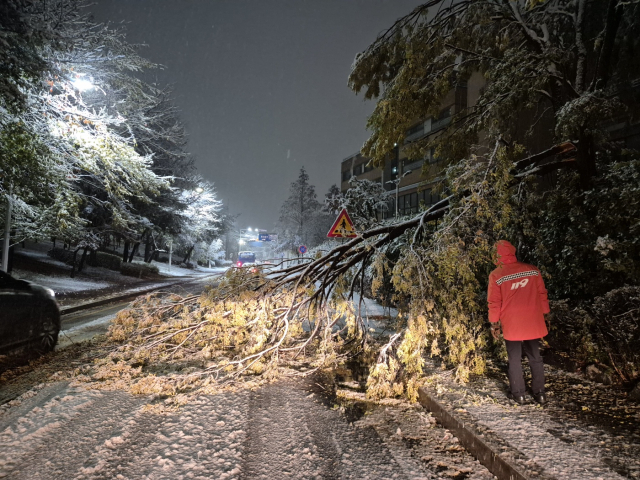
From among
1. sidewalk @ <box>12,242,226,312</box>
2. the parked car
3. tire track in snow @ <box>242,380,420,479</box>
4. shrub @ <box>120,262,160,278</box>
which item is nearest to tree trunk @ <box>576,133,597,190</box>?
tire track in snow @ <box>242,380,420,479</box>

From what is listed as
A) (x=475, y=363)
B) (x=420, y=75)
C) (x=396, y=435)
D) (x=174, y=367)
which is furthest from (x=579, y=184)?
(x=174, y=367)

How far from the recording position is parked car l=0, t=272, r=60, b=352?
4719mm

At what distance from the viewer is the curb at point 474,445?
261 centimetres

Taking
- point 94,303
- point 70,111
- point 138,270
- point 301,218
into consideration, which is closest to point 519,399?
point 70,111

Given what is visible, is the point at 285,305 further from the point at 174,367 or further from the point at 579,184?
the point at 579,184

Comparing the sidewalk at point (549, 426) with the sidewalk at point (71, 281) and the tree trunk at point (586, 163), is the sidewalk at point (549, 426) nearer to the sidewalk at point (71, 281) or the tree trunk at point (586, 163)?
the tree trunk at point (586, 163)

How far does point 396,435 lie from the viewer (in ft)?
11.0

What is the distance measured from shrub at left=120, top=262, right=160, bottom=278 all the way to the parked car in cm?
2039

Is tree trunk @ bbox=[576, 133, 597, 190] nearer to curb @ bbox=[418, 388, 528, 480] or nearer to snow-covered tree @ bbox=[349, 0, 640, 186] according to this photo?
snow-covered tree @ bbox=[349, 0, 640, 186]

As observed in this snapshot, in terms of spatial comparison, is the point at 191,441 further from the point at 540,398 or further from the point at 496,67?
the point at 496,67

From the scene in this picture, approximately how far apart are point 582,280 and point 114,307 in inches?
503

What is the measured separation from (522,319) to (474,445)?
1.40 metres

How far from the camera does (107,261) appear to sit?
2428 centimetres

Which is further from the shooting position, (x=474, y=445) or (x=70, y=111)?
(x=70, y=111)
